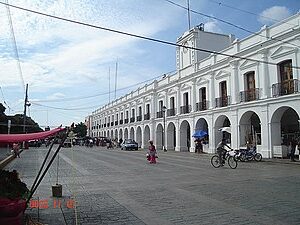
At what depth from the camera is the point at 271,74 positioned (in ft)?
79.9

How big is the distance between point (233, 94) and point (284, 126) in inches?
203

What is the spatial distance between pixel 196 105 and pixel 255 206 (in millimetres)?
27639

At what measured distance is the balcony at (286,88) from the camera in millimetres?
21969

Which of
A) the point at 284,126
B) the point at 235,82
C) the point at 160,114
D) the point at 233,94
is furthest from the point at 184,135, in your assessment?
the point at 284,126

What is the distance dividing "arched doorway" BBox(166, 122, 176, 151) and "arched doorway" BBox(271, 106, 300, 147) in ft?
53.7

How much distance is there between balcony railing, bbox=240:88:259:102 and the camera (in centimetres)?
2558

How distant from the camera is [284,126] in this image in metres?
27.9

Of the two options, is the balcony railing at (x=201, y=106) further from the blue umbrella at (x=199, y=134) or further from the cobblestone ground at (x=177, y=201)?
the cobblestone ground at (x=177, y=201)

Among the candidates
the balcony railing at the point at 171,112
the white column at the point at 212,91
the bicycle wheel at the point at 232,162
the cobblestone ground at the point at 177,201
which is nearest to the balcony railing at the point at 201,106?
the white column at the point at 212,91

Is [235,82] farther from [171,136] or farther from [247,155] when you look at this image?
[171,136]

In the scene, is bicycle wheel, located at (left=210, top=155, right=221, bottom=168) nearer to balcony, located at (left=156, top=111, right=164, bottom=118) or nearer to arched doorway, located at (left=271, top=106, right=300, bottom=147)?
arched doorway, located at (left=271, top=106, right=300, bottom=147)

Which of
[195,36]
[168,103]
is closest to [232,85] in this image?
[195,36]

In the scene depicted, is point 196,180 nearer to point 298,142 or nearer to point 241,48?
point 298,142

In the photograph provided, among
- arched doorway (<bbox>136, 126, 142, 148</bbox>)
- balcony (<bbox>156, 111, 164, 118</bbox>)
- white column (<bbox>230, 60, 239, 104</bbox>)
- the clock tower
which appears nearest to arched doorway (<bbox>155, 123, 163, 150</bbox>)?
balcony (<bbox>156, 111, 164, 118</bbox>)
